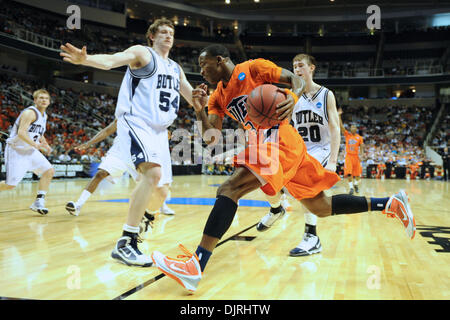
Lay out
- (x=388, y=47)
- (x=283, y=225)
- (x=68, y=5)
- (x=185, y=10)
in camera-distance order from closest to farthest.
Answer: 1. (x=283, y=225)
2. (x=68, y=5)
3. (x=185, y=10)
4. (x=388, y=47)

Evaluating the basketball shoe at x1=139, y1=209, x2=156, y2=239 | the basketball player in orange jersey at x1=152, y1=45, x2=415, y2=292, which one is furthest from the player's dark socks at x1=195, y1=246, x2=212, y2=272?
the basketball shoe at x1=139, y1=209, x2=156, y2=239

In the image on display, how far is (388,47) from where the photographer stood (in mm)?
33344

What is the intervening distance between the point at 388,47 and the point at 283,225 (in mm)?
33222

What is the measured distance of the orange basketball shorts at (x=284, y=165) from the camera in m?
2.47

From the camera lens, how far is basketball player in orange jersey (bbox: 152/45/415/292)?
7.66 ft

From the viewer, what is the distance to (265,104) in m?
2.52

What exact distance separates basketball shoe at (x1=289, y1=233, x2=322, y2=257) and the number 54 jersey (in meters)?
0.97

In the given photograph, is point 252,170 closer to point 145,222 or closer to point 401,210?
point 401,210

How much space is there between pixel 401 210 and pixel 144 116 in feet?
7.17

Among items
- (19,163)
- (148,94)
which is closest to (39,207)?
(19,163)

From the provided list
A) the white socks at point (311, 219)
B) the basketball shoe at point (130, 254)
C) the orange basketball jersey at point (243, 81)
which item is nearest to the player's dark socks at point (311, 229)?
the white socks at point (311, 219)

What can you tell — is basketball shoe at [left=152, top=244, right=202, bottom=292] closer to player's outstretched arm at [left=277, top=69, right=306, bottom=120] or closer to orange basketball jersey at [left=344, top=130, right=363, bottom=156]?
player's outstretched arm at [left=277, top=69, right=306, bottom=120]

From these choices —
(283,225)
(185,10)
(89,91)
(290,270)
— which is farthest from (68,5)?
(290,270)
